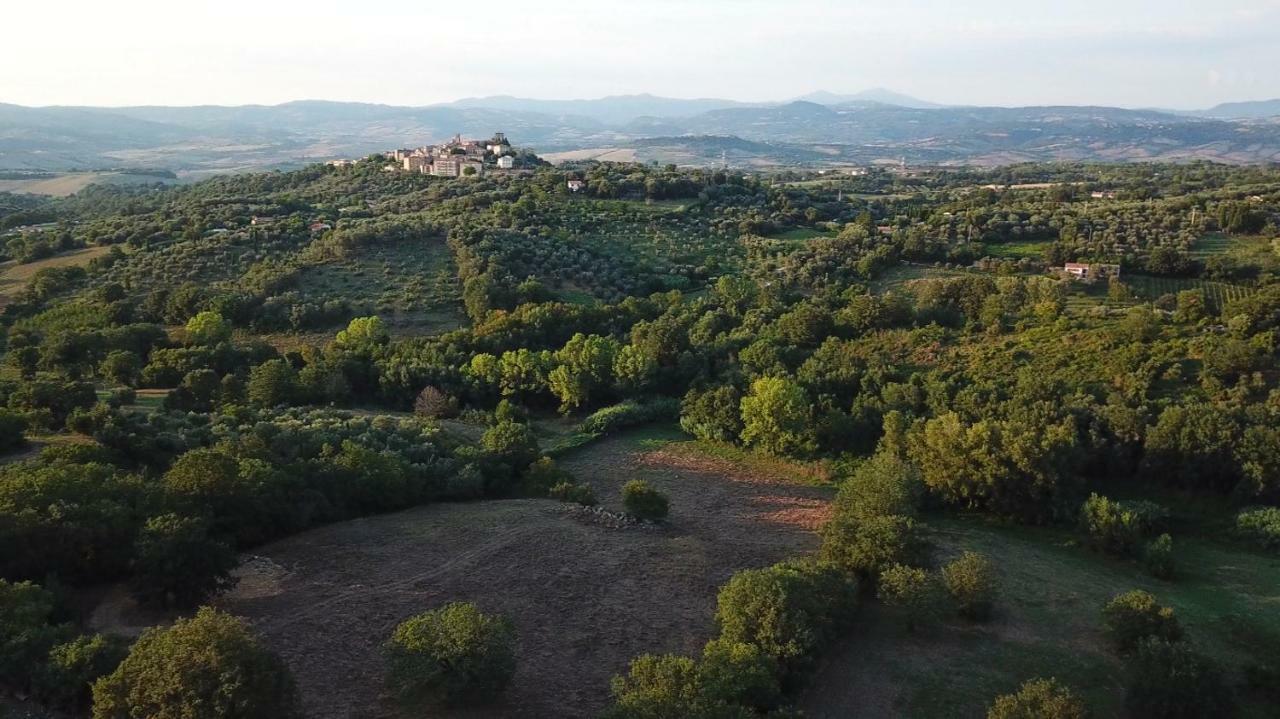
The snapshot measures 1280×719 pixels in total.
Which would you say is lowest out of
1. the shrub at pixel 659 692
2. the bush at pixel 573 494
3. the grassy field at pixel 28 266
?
the bush at pixel 573 494

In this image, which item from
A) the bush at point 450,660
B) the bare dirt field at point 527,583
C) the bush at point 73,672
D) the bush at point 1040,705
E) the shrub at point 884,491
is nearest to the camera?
the bush at point 1040,705

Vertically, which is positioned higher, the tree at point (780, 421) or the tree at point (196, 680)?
the tree at point (196, 680)

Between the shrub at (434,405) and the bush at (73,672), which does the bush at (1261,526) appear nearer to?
the shrub at (434,405)

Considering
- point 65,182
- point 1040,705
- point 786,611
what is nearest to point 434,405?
point 786,611

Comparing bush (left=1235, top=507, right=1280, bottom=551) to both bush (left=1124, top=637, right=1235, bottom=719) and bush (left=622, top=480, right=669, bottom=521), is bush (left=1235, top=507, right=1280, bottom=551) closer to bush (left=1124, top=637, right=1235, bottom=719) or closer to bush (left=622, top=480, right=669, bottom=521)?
bush (left=1124, top=637, right=1235, bottom=719)

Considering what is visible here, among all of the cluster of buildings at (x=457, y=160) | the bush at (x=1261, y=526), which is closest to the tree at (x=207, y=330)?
the bush at (x=1261, y=526)

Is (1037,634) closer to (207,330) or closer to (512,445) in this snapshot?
(512,445)

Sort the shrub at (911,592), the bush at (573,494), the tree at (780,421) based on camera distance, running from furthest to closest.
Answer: the tree at (780,421), the bush at (573,494), the shrub at (911,592)

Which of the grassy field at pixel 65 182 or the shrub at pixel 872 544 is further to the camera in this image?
the grassy field at pixel 65 182
